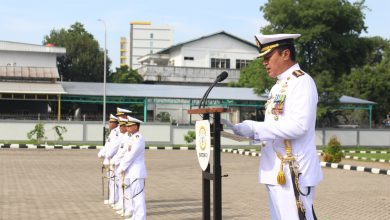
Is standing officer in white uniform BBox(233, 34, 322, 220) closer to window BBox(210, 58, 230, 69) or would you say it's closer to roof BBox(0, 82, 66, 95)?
roof BBox(0, 82, 66, 95)

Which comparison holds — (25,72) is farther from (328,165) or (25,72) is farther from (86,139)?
(328,165)

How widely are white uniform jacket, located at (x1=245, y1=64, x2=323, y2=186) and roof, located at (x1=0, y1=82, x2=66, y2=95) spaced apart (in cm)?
3564

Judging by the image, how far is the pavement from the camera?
10.8 meters

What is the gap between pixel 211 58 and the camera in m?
68.9

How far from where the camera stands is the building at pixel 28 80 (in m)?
39.4

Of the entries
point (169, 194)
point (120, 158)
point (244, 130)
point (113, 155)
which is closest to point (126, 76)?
point (169, 194)

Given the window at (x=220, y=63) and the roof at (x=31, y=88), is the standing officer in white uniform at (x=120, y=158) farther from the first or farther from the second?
the window at (x=220, y=63)

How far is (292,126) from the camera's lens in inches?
158

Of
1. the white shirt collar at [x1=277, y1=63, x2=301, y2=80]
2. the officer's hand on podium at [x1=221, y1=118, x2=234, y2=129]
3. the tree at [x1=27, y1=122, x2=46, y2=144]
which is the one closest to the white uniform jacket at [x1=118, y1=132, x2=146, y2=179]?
the officer's hand on podium at [x1=221, y1=118, x2=234, y2=129]

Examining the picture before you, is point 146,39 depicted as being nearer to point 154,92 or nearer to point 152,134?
point 154,92

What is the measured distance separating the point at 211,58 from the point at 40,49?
2501 cm

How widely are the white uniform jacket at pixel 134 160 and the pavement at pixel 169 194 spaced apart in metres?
1.08

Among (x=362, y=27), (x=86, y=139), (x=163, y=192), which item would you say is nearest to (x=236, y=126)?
(x=163, y=192)

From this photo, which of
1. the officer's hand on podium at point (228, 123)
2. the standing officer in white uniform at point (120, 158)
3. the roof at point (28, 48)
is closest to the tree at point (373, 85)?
the roof at point (28, 48)
